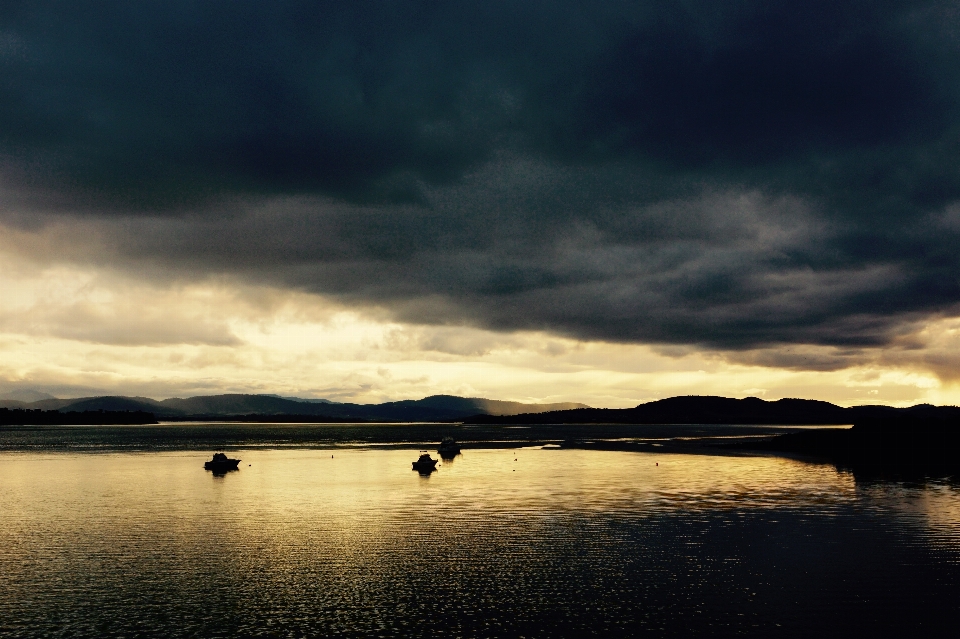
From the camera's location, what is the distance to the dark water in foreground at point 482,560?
1319 inches

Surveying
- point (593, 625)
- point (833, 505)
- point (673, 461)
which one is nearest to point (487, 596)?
point (593, 625)

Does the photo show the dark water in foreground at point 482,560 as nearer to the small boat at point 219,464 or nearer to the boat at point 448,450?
the small boat at point 219,464

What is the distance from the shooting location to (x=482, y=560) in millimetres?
46312

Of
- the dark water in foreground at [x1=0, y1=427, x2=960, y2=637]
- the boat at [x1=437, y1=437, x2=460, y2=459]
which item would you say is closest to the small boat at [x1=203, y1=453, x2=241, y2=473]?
the dark water in foreground at [x1=0, y1=427, x2=960, y2=637]

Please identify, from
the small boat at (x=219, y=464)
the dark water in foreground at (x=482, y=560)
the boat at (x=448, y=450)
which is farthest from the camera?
the boat at (x=448, y=450)

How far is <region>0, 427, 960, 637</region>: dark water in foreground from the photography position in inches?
1319

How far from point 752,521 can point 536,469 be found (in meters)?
61.4

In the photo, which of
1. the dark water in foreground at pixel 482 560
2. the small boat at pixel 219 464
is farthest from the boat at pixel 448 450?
the dark water in foreground at pixel 482 560

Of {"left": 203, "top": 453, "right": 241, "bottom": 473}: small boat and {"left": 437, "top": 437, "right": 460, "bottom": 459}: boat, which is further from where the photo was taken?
{"left": 437, "top": 437, "right": 460, "bottom": 459}: boat

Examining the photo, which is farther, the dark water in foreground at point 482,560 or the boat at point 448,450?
the boat at point 448,450

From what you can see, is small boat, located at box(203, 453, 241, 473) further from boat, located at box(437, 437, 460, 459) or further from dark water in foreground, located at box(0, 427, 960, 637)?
boat, located at box(437, 437, 460, 459)

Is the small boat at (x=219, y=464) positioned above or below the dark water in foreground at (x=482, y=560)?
above

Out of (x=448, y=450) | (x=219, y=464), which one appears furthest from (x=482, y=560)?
(x=448, y=450)

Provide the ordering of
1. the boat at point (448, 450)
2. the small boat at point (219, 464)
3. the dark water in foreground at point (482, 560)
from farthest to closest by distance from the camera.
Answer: the boat at point (448, 450) → the small boat at point (219, 464) → the dark water in foreground at point (482, 560)
